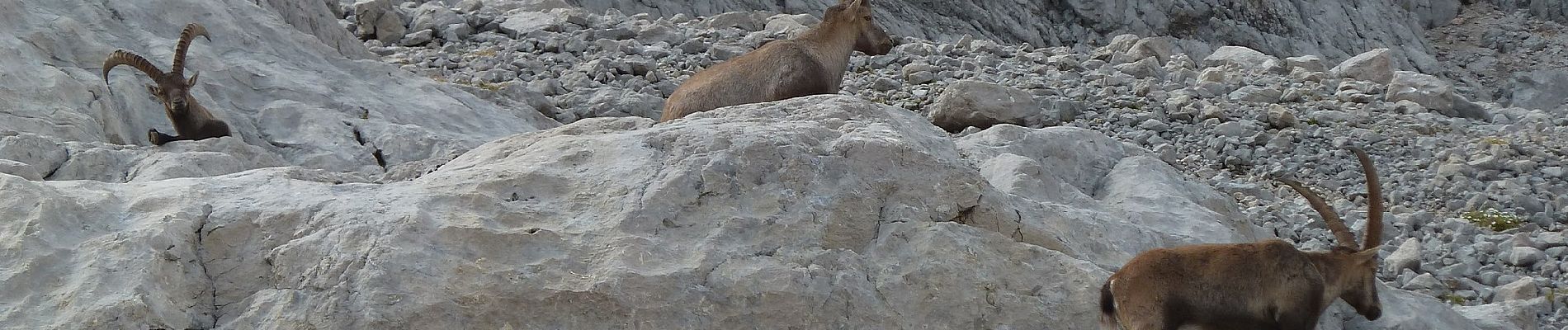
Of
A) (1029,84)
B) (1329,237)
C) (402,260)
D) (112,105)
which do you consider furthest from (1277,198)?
(112,105)

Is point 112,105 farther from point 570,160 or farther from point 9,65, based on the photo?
point 570,160

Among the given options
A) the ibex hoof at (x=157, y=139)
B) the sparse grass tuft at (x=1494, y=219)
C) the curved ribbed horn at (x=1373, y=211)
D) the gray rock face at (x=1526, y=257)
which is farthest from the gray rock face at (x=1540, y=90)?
the ibex hoof at (x=157, y=139)

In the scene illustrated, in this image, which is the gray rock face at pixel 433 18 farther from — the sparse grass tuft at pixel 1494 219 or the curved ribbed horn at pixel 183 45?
the sparse grass tuft at pixel 1494 219

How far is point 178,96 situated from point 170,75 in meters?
0.33

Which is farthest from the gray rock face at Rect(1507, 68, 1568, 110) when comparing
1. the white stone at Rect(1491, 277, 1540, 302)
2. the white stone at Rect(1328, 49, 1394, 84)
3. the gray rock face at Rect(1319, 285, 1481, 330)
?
the gray rock face at Rect(1319, 285, 1481, 330)

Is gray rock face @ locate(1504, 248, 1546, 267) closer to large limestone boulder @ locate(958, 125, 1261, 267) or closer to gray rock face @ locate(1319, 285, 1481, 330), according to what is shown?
large limestone boulder @ locate(958, 125, 1261, 267)

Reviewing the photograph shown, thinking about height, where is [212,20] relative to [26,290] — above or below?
below

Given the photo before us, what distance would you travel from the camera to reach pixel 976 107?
36.1 feet

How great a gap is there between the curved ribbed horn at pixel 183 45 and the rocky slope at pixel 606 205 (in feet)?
1.06

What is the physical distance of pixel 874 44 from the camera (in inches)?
422

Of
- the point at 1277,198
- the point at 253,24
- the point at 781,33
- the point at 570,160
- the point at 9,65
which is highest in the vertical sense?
the point at 570,160

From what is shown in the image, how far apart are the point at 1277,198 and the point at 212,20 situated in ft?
26.0

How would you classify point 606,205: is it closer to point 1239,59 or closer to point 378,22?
point 378,22

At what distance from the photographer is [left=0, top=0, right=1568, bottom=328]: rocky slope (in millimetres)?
4176
